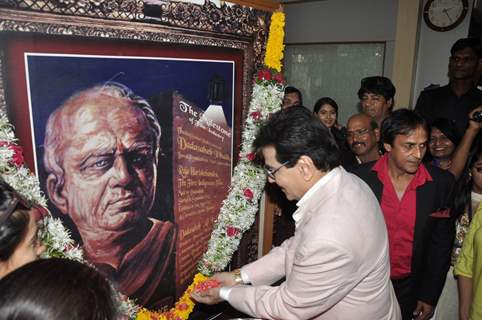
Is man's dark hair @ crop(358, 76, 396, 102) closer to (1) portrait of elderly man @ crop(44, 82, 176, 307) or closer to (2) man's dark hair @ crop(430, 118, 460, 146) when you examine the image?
(2) man's dark hair @ crop(430, 118, 460, 146)

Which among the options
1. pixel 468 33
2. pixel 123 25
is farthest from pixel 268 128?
pixel 468 33

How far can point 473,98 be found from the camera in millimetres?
3680

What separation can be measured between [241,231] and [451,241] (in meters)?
1.44

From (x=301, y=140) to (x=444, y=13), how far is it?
4839 millimetres

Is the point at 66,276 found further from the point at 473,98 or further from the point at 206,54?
the point at 473,98

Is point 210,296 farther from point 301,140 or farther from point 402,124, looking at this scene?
point 402,124

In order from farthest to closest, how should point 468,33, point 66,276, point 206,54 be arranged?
point 468,33 → point 206,54 → point 66,276

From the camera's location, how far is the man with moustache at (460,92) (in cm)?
365

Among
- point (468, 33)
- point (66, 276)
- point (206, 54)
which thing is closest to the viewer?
point (66, 276)

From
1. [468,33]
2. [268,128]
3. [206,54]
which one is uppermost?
[468,33]

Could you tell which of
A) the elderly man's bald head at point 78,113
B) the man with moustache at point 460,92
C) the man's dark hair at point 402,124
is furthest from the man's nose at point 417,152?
the elderly man's bald head at point 78,113

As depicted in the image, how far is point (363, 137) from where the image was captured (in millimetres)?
3066

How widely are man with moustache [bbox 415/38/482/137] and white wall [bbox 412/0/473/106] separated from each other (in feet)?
4.78

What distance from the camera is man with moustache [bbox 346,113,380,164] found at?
10.0 feet
